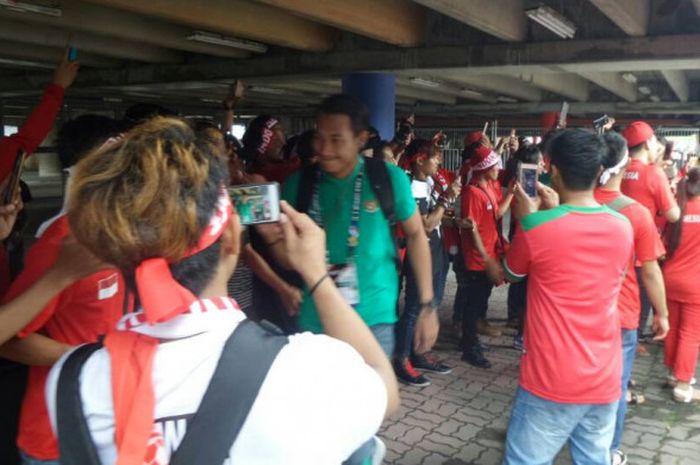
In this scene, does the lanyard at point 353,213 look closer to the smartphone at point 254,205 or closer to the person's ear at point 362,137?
the person's ear at point 362,137

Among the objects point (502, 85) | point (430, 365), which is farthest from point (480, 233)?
point (502, 85)

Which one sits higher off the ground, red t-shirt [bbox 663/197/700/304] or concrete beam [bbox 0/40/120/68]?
concrete beam [bbox 0/40/120/68]

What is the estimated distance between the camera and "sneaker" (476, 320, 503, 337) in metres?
6.05

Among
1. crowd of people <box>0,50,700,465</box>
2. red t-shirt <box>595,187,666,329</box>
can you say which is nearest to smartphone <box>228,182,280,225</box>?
crowd of people <box>0,50,700,465</box>

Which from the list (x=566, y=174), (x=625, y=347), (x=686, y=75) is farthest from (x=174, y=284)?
(x=686, y=75)

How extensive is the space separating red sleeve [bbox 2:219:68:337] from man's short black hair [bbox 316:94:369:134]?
156 centimetres

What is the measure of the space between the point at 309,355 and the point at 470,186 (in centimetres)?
428

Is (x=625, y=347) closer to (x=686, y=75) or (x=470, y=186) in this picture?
(x=470, y=186)

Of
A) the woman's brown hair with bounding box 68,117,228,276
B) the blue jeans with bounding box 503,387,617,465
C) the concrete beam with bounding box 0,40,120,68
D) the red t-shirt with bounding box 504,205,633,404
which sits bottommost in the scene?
the blue jeans with bounding box 503,387,617,465

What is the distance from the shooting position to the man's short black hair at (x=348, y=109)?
293 centimetres

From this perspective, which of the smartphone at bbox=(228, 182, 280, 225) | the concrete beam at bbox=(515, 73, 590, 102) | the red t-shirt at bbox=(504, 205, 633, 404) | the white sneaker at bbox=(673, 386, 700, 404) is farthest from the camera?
the concrete beam at bbox=(515, 73, 590, 102)

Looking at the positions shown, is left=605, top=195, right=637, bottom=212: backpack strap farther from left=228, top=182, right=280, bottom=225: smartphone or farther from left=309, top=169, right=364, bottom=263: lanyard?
left=228, top=182, right=280, bottom=225: smartphone

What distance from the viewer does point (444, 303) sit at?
7.34 m

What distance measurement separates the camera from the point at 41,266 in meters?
1.69
